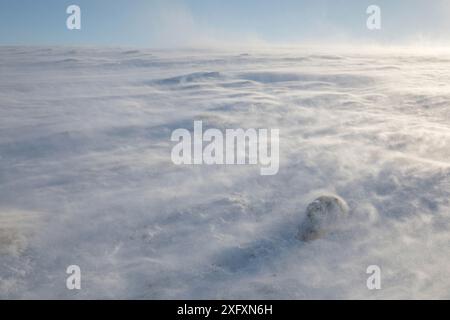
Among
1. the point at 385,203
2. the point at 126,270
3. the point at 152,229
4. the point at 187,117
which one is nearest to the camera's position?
the point at 126,270

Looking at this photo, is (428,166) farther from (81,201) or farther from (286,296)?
(81,201)

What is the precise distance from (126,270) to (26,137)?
5.62m

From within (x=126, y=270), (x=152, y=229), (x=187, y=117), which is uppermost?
(x=187, y=117)

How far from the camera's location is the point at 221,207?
15.7 feet

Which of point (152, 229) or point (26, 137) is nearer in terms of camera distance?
point (152, 229)

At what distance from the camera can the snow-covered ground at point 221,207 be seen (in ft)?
11.5

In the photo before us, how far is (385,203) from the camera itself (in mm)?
4664

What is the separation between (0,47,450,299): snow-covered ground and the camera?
3.50 meters

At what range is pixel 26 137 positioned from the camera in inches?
310

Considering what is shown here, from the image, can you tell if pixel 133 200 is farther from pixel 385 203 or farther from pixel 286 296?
pixel 385 203
